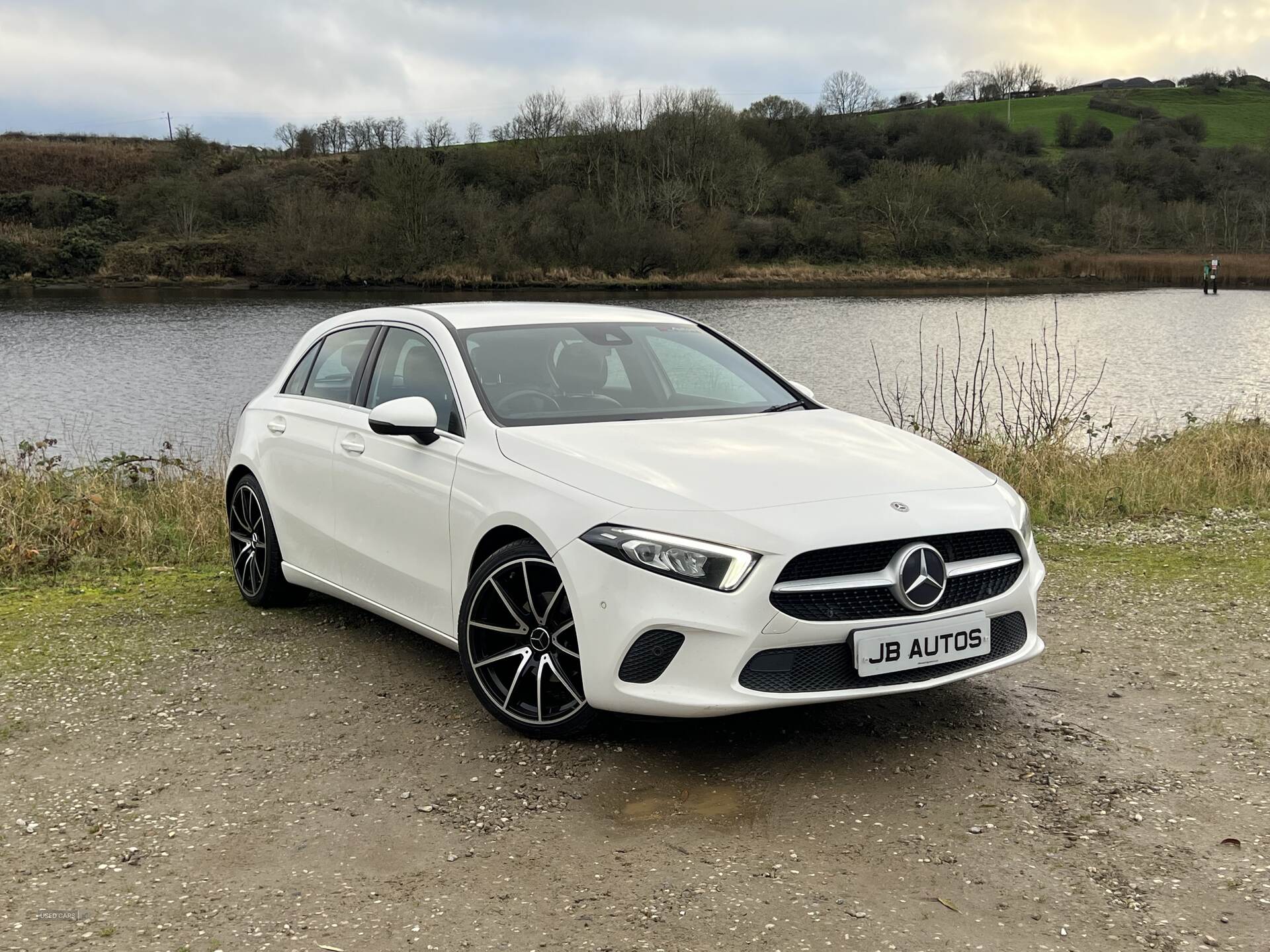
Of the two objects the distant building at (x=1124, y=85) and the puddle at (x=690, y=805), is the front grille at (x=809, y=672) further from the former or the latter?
the distant building at (x=1124, y=85)

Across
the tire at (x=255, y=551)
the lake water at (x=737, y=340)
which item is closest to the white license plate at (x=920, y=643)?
the tire at (x=255, y=551)

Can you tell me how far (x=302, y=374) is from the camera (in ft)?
20.5

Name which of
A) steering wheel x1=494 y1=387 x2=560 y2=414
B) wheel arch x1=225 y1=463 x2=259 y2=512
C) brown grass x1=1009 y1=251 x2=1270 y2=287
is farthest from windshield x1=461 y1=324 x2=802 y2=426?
brown grass x1=1009 y1=251 x2=1270 y2=287

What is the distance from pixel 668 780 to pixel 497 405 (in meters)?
1.68

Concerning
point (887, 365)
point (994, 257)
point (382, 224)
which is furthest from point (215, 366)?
point (994, 257)

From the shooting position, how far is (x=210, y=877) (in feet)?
11.3

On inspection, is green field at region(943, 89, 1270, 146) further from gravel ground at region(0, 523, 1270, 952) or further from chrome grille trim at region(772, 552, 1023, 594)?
chrome grille trim at region(772, 552, 1023, 594)

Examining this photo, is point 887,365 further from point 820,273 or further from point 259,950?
point 820,273

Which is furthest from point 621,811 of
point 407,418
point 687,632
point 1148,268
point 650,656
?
point 1148,268

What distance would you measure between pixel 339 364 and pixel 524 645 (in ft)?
7.41

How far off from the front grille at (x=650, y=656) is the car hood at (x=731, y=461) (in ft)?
1.39

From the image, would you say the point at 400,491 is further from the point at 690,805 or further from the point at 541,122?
the point at 541,122

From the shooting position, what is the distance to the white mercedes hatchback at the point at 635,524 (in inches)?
150

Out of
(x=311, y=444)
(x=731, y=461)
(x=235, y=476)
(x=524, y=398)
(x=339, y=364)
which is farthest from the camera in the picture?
Answer: (x=235, y=476)
